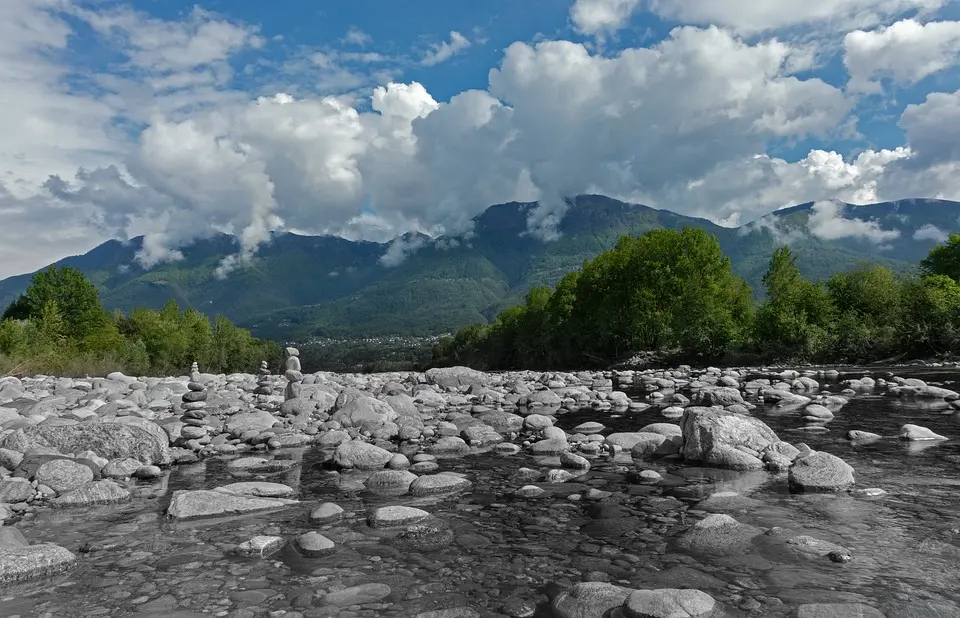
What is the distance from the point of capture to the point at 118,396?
24.0 metres

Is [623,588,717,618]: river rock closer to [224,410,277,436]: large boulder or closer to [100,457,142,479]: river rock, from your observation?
[100,457,142,479]: river rock

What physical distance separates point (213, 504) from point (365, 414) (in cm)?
867

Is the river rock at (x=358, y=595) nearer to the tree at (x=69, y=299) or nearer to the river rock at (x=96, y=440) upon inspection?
the river rock at (x=96, y=440)

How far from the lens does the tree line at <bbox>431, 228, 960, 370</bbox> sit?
48.3 metres

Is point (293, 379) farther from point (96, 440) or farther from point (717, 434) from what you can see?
point (717, 434)

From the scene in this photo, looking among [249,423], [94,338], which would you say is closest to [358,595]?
[249,423]

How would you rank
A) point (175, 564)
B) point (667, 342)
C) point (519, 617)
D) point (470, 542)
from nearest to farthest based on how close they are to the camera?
point (519, 617)
point (175, 564)
point (470, 542)
point (667, 342)

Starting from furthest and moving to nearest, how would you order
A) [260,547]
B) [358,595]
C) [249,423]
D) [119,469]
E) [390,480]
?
[249,423] < [119,469] < [390,480] < [260,547] < [358,595]

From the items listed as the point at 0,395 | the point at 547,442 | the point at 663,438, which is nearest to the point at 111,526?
the point at 547,442

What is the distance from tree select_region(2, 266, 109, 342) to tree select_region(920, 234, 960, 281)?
324 feet

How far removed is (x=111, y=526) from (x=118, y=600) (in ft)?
9.73

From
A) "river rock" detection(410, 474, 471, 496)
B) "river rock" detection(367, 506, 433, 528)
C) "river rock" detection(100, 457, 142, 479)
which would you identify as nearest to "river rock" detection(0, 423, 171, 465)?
"river rock" detection(100, 457, 142, 479)

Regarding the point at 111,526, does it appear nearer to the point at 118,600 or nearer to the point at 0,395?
the point at 118,600

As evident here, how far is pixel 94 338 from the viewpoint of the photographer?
2628 inches
